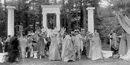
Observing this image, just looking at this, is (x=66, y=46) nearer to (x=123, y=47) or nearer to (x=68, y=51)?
(x=68, y=51)

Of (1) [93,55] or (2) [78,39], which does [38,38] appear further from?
(1) [93,55]

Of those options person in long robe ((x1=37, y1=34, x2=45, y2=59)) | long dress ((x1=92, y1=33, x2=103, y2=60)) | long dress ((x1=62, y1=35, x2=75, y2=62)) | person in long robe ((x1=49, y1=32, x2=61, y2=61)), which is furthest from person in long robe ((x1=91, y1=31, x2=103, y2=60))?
person in long robe ((x1=37, y1=34, x2=45, y2=59))

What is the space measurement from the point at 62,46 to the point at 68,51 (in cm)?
71

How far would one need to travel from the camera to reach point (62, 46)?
894 cm

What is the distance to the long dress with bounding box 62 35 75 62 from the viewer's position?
831 centimetres

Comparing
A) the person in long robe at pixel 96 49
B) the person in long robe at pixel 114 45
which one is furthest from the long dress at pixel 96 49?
the person in long robe at pixel 114 45

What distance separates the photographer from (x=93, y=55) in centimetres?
885

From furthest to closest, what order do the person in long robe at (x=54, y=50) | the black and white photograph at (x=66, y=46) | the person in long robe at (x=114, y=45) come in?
the person in long robe at (x=114, y=45), the person in long robe at (x=54, y=50), the black and white photograph at (x=66, y=46)

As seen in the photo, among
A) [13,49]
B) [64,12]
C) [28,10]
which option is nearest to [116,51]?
[13,49]

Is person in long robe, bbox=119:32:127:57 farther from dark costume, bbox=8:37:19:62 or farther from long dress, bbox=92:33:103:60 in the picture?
dark costume, bbox=8:37:19:62

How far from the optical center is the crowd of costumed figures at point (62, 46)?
8.12 metres

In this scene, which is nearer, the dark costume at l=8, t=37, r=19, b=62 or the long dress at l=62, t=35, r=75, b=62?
the dark costume at l=8, t=37, r=19, b=62

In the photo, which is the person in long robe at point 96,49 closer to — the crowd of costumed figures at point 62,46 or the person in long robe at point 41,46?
the crowd of costumed figures at point 62,46

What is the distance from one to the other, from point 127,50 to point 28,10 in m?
18.3
